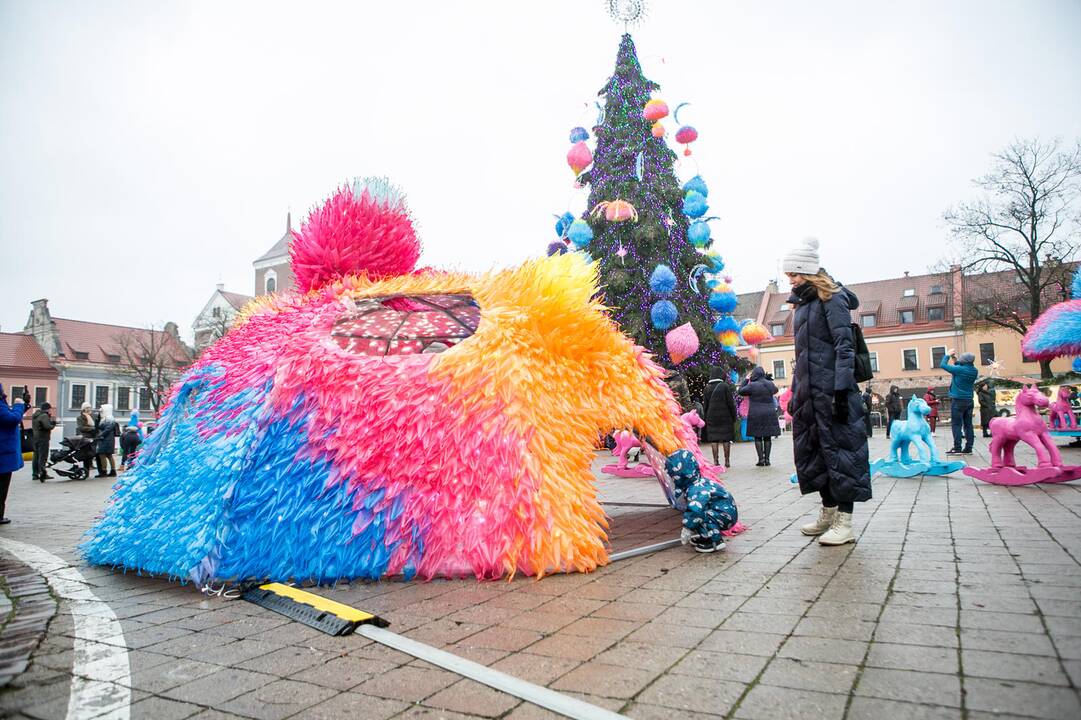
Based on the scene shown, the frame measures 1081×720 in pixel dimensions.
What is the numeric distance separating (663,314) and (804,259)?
11.6 meters

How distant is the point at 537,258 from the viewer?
4.48 metres

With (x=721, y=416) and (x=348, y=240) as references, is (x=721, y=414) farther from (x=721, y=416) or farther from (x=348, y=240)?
(x=348, y=240)

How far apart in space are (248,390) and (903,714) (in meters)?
3.61

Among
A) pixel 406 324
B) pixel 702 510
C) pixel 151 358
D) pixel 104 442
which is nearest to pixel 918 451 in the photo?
pixel 702 510

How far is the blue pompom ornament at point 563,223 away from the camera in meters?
18.1

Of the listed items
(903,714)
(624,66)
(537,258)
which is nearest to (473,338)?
(537,258)

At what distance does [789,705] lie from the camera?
199 cm

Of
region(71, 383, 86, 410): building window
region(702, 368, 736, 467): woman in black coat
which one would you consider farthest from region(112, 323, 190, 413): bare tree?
region(702, 368, 736, 467): woman in black coat

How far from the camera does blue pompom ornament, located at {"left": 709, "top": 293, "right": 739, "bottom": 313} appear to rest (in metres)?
17.6

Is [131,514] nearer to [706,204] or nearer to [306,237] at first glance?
[306,237]

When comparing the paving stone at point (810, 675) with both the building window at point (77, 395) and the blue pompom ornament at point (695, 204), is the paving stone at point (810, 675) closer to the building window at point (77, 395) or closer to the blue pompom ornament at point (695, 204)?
the blue pompom ornament at point (695, 204)

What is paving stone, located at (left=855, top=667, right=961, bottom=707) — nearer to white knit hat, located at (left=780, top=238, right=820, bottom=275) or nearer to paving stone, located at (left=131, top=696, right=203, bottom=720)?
paving stone, located at (left=131, top=696, right=203, bottom=720)

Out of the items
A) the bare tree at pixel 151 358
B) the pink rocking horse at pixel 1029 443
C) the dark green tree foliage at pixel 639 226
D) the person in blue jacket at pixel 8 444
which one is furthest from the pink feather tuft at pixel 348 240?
the bare tree at pixel 151 358

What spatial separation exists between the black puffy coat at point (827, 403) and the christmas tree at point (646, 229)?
39.1 ft
